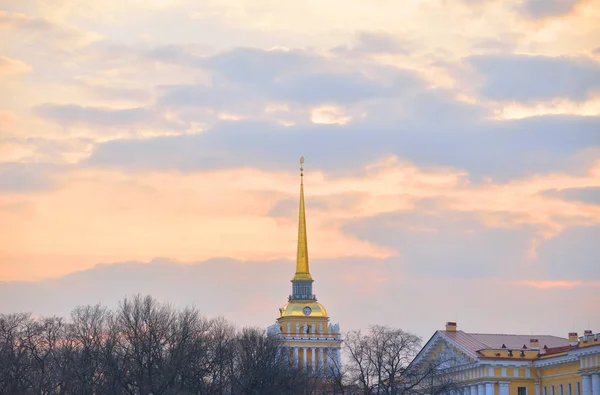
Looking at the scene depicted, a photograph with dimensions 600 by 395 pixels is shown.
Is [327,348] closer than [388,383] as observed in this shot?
No

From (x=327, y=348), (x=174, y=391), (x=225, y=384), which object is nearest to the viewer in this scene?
(x=174, y=391)

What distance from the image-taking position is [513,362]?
96.0m

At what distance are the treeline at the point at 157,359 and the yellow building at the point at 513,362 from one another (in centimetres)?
339

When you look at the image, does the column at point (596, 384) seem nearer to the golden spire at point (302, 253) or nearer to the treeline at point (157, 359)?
the treeline at point (157, 359)

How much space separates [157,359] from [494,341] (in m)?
27.1

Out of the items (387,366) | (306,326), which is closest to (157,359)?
(387,366)

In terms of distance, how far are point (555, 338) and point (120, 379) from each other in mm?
37532

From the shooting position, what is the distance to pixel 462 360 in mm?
100375

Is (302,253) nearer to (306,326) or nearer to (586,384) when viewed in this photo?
(306,326)

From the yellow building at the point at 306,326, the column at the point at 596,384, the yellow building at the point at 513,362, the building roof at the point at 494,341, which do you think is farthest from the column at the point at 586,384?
the yellow building at the point at 306,326

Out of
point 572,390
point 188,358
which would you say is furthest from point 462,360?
point 188,358

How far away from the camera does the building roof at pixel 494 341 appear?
101 meters

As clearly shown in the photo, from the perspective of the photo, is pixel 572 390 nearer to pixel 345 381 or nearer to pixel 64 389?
pixel 345 381

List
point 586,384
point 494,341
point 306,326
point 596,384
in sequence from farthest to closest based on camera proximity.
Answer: point 306,326
point 494,341
point 586,384
point 596,384
